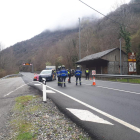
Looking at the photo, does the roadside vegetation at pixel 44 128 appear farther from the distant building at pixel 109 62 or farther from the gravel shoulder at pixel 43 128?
the distant building at pixel 109 62

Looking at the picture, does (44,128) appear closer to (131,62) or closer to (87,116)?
(87,116)

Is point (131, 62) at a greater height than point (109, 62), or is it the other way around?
point (109, 62)

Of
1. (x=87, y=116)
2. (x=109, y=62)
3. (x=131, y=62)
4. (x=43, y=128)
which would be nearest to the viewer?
(x=43, y=128)

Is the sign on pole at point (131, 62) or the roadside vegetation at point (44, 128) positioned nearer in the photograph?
the roadside vegetation at point (44, 128)

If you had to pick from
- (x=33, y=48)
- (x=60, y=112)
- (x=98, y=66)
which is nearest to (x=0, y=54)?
(x=98, y=66)

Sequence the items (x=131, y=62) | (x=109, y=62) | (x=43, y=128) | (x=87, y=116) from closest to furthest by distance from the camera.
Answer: (x=43, y=128), (x=87, y=116), (x=131, y=62), (x=109, y=62)

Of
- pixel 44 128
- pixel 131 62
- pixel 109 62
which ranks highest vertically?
pixel 109 62

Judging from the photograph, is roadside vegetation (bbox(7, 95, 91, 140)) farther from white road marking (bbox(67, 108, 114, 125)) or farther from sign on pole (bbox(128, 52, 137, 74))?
sign on pole (bbox(128, 52, 137, 74))

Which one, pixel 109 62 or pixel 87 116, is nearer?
pixel 87 116

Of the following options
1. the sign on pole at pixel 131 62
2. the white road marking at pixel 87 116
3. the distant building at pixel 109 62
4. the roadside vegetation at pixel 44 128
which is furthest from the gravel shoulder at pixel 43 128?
the distant building at pixel 109 62

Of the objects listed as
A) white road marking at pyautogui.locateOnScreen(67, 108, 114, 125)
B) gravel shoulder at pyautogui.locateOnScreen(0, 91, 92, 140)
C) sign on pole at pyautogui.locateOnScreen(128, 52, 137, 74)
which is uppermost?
sign on pole at pyautogui.locateOnScreen(128, 52, 137, 74)

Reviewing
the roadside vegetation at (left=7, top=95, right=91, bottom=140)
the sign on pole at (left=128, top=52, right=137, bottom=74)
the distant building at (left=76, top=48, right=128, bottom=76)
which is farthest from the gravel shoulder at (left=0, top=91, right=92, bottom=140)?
the distant building at (left=76, top=48, right=128, bottom=76)

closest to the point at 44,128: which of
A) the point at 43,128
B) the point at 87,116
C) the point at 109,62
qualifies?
the point at 43,128

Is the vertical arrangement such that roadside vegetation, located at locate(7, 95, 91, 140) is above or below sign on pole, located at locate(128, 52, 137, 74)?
below
